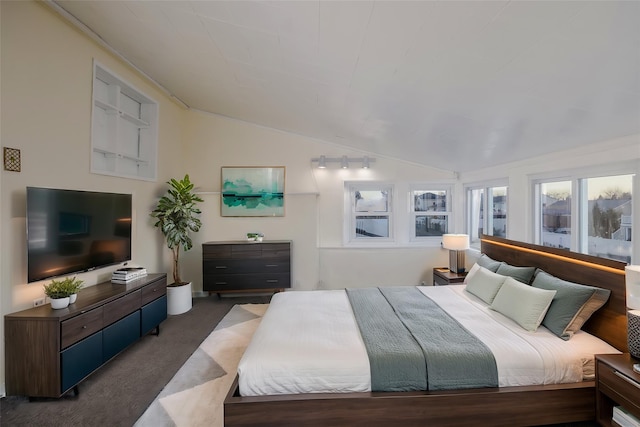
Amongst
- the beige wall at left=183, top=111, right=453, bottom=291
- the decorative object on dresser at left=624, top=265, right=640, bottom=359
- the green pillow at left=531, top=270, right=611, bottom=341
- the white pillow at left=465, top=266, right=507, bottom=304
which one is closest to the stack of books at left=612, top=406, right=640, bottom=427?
the decorative object on dresser at left=624, top=265, right=640, bottom=359

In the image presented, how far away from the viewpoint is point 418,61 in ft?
6.26

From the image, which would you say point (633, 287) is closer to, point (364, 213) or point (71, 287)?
point (364, 213)

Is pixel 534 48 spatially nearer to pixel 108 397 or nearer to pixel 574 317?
pixel 574 317

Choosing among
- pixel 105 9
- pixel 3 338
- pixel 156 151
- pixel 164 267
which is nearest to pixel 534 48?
pixel 105 9

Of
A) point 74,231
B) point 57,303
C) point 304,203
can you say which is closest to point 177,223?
point 74,231

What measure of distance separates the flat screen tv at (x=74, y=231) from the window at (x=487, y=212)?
4726mm

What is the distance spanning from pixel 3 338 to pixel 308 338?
7.27 feet

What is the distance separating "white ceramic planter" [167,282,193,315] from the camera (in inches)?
151

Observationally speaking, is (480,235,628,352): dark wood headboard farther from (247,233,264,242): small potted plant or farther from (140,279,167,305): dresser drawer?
(140,279,167,305): dresser drawer

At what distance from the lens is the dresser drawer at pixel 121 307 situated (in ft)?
8.12

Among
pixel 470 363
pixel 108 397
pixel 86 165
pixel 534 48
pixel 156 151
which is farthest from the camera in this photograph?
pixel 156 151

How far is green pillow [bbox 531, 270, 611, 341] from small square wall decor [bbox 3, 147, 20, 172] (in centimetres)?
414

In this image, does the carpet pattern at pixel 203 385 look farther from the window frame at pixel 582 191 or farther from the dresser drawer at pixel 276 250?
the window frame at pixel 582 191

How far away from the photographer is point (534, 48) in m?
1.48
